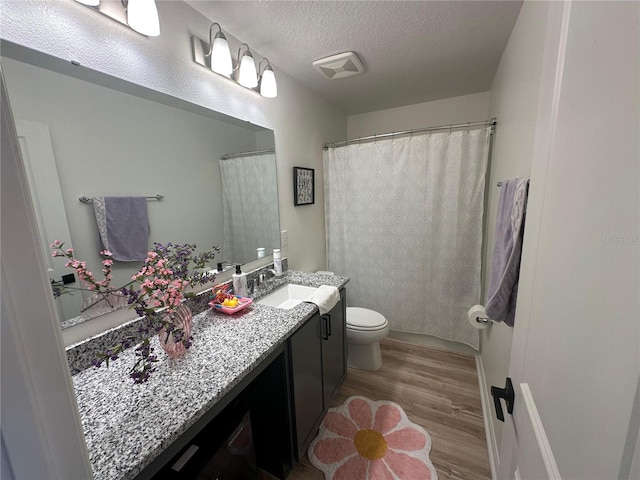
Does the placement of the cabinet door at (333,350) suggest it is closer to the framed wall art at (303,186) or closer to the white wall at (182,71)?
the white wall at (182,71)

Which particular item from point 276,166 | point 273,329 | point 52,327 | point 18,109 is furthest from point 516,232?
point 18,109

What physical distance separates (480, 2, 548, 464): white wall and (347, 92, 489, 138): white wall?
61cm

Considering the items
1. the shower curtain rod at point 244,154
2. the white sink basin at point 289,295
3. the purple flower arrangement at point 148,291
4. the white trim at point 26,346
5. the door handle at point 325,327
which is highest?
the shower curtain rod at point 244,154

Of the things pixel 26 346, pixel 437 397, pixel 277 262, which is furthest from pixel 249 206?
pixel 437 397

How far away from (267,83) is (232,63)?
0.74 feet

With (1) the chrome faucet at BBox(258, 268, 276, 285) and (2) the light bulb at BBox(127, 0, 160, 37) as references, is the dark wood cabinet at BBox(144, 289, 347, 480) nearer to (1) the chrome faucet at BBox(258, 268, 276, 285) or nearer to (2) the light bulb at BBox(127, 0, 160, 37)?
(1) the chrome faucet at BBox(258, 268, 276, 285)

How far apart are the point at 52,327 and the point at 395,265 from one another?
2.31m

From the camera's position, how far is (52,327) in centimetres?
31

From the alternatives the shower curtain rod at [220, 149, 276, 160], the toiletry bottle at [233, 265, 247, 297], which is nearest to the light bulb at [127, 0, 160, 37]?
the shower curtain rod at [220, 149, 276, 160]

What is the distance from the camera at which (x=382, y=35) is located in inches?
58.7

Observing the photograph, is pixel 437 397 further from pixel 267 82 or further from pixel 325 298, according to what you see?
pixel 267 82

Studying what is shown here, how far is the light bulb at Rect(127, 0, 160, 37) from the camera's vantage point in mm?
963

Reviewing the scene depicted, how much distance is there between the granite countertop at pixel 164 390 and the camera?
0.61 metres

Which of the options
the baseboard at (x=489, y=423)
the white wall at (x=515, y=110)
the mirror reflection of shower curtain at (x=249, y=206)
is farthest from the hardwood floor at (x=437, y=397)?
the mirror reflection of shower curtain at (x=249, y=206)
